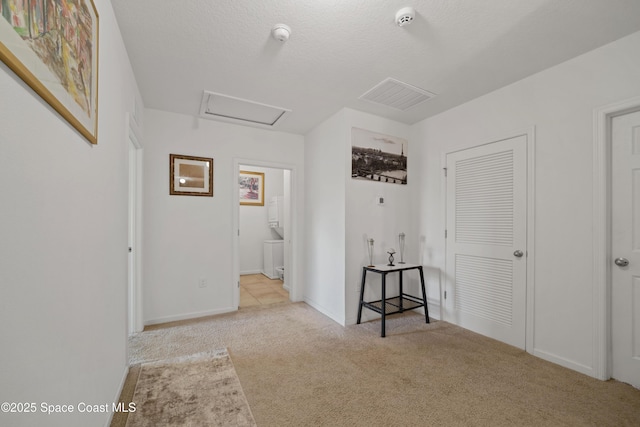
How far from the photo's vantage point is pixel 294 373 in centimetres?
222

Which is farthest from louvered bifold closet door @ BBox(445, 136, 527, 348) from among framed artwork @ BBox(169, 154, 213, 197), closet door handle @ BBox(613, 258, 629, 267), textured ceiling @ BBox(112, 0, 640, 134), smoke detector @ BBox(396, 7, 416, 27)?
framed artwork @ BBox(169, 154, 213, 197)

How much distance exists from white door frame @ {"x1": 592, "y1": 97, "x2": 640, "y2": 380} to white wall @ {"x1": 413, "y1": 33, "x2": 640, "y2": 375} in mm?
38

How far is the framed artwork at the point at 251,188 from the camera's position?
609 cm

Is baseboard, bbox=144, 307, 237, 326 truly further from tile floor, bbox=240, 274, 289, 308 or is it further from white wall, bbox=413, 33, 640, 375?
white wall, bbox=413, 33, 640, 375

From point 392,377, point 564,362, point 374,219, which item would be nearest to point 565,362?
point 564,362

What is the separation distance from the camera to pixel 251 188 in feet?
20.3

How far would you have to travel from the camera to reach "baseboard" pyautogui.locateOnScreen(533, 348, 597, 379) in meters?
2.18

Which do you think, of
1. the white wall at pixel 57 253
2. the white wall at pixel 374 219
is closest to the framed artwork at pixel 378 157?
the white wall at pixel 374 219

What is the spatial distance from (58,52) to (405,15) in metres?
1.80

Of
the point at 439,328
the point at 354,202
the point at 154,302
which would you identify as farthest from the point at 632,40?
the point at 154,302

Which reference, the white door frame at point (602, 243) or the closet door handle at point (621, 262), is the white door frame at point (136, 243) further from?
the closet door handle at point (621, 262)

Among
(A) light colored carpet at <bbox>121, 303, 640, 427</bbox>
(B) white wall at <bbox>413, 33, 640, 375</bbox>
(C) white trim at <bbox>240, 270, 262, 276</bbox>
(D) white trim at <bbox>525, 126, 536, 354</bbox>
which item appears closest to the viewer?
(A) light colored carpet at <bbox>121, 303, 640, 427</bbox>

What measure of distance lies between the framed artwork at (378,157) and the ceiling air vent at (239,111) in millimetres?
933

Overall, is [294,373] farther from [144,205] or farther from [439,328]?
[144,205]
